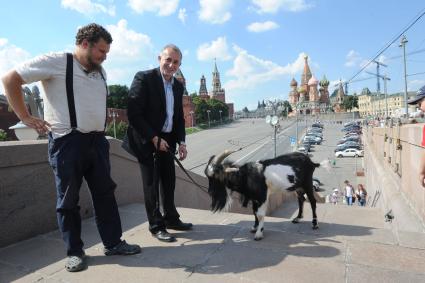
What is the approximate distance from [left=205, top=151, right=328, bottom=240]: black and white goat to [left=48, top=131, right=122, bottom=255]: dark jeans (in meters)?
1.20

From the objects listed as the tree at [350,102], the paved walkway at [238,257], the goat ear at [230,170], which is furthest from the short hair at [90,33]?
the tree at [350,102]

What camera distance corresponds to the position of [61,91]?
3201 mm

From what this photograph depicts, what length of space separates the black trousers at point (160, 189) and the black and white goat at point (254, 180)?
0.51 m

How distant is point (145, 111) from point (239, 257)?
192 cm

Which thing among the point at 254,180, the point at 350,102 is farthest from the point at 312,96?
the point at 254,180

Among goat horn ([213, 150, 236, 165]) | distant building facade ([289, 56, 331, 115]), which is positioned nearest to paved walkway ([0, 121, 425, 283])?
goat horn ([213, 150, 236, 165])

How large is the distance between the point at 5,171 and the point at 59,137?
1223mm

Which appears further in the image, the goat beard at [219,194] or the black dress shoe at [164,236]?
the goat beard at [219,194]

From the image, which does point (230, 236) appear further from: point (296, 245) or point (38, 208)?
point (38, 208)

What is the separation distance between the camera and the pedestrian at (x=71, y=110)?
3121mm

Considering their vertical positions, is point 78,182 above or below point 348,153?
above

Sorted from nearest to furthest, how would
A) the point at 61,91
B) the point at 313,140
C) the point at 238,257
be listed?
the point at 61,91 < the point at 238,257 < the point at 313,140

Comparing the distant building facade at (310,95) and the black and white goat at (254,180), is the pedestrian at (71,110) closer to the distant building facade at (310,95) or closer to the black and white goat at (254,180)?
the black and white goat at (254,180)

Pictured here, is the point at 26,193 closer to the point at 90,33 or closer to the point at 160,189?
the point at 160,189
